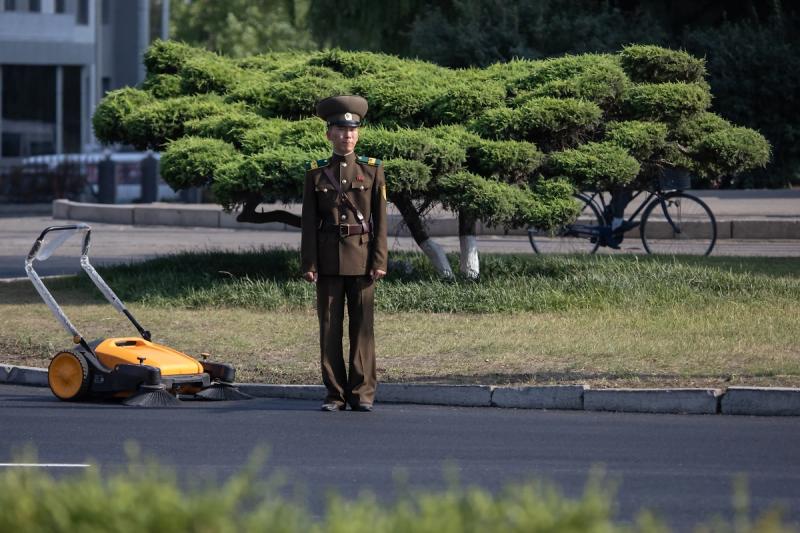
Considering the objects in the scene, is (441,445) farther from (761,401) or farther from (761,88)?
(761,88)

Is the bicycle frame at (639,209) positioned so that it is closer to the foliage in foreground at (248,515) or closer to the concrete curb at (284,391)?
the concrete curb at (284,391)

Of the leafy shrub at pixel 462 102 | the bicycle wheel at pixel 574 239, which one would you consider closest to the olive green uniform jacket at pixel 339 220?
the leafy shrub at pixel 462 102

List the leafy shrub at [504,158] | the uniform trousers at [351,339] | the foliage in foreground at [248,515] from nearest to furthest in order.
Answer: the foliage in foreground at [248,515] < the uniform trousers at [351,339] < the leafy shrub at [504,158]

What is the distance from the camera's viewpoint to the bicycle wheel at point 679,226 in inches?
734

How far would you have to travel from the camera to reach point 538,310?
44.0 feet

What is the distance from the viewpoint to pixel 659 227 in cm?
1928

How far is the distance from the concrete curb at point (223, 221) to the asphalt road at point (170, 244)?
0.84ft

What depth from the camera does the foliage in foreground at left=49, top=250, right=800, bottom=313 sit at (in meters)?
13.6

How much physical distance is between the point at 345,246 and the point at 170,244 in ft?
42.2

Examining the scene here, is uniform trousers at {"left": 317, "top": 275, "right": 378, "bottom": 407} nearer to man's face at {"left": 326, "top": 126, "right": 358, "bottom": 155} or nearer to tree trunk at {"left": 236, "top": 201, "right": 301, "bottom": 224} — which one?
man's face at {"left": 326, "top": 126, "right": 358, "bottom": 155}

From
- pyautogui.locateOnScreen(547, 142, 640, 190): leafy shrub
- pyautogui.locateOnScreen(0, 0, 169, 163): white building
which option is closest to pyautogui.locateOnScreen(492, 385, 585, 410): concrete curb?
pyautogui.locateOnScreen(547, 142, 640, 190): leafy shrub

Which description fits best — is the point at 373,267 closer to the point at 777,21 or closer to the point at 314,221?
the point at 314,221

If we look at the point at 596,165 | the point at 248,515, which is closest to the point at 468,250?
the point at 596,165

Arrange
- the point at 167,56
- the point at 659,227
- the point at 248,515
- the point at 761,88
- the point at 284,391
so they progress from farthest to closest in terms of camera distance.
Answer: the point at 761,88 → the point at 659,227 → the point at 167,56 → the point at 284,391 → the point at 248,515
